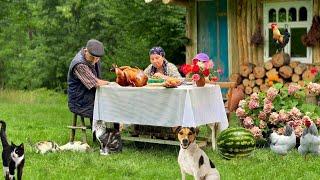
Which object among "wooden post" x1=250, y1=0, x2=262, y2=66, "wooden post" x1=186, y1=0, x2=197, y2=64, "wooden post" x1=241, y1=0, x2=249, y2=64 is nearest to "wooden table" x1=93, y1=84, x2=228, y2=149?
"wooden post" x1=250, y1=0, x2=262, y2=66

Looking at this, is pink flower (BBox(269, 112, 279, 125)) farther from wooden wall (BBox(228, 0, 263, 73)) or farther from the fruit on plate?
wooden wall (BBox(228, 0, 263, 73))

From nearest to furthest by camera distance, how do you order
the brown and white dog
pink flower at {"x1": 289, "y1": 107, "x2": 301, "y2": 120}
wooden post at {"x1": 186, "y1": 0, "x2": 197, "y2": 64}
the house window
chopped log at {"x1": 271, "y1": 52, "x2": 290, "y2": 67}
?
the brown and white dog
pink flower at {"x1": 289, "y1": 107, "x2": 301, "y2": 120}
chopped log at {"x1": 271, "y1": 52, "x2": 290, "y2": 67}
the house window
wooden post at {"x1": 186, "y1": 0, "x2": 197, "y2": 64}

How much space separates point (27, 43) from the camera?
25906 mm

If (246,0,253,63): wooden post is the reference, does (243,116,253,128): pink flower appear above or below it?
below

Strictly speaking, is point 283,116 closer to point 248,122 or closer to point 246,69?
point 248,122

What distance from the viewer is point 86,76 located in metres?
8.63

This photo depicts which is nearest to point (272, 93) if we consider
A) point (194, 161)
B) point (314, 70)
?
point (194, 161)

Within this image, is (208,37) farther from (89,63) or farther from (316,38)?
(89,63)

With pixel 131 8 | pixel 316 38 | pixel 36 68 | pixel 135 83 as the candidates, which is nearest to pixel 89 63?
pixel 135 83

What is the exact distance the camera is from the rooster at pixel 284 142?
26.5 ft

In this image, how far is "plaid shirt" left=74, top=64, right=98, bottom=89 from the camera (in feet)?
28.2

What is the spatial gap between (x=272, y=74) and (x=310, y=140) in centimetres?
569

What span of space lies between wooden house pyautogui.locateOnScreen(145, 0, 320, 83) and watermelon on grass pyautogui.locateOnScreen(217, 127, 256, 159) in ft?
19.9

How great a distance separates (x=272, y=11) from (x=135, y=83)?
256 inches
